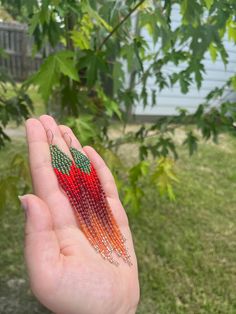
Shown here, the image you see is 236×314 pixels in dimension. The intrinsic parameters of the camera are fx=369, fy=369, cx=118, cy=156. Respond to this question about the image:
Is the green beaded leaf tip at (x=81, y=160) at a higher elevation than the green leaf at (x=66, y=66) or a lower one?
lower

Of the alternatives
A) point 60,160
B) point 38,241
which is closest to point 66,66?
point 60,160

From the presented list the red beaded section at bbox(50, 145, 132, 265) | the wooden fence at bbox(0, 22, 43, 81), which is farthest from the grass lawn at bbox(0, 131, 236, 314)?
the wooden fence at bbox(0, 22, 43, 81)

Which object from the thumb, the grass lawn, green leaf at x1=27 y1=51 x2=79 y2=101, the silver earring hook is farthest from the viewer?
the grass lawn

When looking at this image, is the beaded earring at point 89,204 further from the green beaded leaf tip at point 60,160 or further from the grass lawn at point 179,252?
the grass lawn at point 179,252

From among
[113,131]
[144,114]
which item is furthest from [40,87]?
[144,114]

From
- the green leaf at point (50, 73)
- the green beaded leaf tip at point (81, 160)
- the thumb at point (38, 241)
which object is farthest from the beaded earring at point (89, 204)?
the green leaf at point (50, 73)

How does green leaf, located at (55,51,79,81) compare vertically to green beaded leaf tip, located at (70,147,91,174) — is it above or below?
above

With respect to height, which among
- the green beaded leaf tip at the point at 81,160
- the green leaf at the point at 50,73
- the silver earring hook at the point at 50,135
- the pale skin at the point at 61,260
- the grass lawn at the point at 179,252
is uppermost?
the green leaf at the point at 50,73

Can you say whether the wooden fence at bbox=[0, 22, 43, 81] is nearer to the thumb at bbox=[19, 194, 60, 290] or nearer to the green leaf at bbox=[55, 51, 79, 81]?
the green leaf at bbox=[55, 51, 79, 81]
